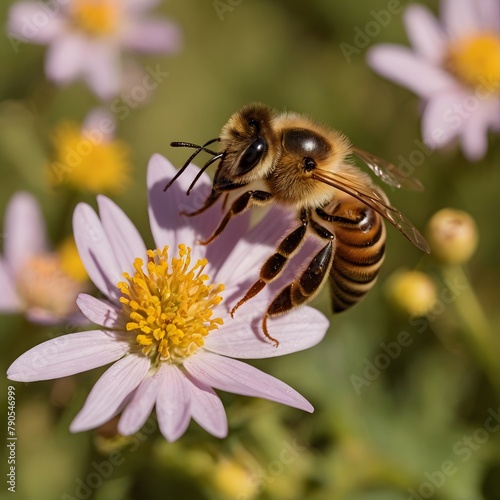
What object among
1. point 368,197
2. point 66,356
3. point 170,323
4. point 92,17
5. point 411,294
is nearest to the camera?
point 66,356

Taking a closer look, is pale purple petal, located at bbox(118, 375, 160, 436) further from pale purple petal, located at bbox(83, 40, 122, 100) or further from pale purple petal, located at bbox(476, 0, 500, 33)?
pale purple petal, located at bbox(476, 0, 500, 33)

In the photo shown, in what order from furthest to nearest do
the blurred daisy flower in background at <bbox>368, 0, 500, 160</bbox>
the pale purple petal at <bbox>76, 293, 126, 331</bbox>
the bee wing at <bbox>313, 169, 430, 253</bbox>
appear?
the blurred daisy flower in background at <bbox>368, 0, 500, 160</bbox> < the bee wing at <bbox>313, 169, 430, 253</bbox> < the pale purple petal at <bbox>76, 293, 126, 331</bbox>

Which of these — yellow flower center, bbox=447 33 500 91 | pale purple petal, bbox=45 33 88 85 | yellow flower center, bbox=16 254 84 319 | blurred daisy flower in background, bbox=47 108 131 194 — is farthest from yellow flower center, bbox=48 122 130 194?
yellow flower center, bbox=447 33 500 91

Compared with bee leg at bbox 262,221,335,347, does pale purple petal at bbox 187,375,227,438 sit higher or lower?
lower

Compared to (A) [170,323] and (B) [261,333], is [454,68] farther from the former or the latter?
(A) [170,323]

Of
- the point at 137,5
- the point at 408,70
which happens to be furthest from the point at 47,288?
the point at 137,5

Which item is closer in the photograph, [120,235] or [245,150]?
[245,150]
